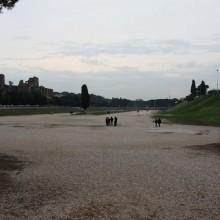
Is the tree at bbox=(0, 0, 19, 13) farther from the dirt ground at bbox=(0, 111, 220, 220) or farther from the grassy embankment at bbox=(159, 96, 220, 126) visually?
the grassy embankment at bbox=(159, 96, 220, 126)

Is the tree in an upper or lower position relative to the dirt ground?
upper

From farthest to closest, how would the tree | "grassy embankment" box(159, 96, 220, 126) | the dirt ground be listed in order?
1. "grassy embankment" box(159, 96, 220, 126)
2. the tree
3. the dirt ground

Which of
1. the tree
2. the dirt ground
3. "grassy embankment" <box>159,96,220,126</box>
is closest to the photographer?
the dirt ground

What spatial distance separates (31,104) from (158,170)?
177 m

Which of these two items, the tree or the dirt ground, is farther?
the tree

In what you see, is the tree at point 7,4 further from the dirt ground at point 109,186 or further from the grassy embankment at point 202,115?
the grassy embankment at point 202,115

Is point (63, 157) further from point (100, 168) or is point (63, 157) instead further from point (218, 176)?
point (218, 176)

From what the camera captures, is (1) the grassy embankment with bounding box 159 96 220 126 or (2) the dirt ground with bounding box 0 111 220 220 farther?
(1) the grassy embankment with bounding box 159 96 220 126

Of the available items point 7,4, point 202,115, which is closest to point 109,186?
point 7,4

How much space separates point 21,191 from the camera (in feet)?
47.7

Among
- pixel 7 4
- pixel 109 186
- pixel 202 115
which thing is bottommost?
pixel 109 186

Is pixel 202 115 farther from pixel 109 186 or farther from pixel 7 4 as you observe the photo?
pixel 109 186

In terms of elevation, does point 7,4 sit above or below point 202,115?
above

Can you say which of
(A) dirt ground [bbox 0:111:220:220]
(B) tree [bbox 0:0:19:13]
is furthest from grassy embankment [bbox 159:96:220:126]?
(B) tree [bbox 0:0:19:13]
